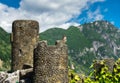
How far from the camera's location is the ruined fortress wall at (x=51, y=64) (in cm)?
1909

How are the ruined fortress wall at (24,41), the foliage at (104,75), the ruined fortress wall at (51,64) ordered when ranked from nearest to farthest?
the ruined fortress wall at (51,64), the foliage at (104,75), the ruined fortress wall at (24,41)

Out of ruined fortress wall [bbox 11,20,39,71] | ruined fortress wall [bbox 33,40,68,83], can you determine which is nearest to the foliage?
ruined fortress wall [bbox 33,40,68,83]

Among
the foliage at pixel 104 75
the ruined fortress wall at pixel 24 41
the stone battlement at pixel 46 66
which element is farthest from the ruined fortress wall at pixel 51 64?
the ruined fortress wall at pixel 24 41

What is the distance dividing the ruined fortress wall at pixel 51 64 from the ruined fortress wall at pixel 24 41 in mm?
12078

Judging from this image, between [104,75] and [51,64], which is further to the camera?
[104,75]

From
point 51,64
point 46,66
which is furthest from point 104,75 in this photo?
point 46,66

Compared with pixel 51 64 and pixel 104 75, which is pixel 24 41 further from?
pixel 104 75

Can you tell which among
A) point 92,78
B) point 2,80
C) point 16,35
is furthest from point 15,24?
point 92,78

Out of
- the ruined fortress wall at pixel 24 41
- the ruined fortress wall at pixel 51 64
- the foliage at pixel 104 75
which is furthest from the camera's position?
the ruined fortress wall at pixel 24 41

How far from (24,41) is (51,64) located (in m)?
13.0

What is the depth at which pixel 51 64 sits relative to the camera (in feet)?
62.6

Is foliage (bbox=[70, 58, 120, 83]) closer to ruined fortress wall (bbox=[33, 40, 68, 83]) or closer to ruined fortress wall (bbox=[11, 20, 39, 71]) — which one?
ruined fortress wall (bbox=[33, 40, 68, 83])

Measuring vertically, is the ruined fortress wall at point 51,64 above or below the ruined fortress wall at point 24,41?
below

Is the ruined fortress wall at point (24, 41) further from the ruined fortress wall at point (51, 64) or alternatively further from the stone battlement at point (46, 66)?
the ruined fortress wall at point (51, 64)
